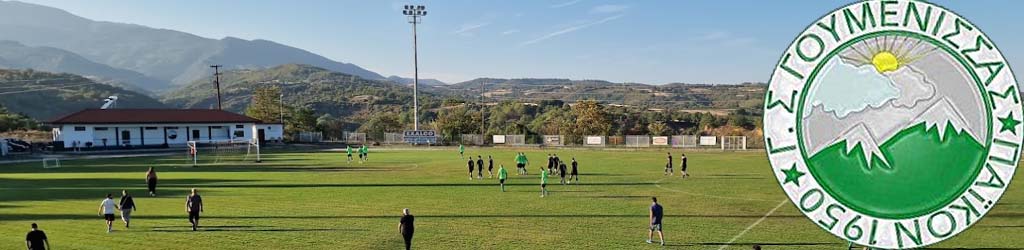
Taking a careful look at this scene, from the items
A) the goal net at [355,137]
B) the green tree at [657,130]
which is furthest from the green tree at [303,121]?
the green tree at [657,130]

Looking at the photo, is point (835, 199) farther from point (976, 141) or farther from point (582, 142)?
point (582, 142)

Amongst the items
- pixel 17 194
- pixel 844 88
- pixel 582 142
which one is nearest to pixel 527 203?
pixel 844 88

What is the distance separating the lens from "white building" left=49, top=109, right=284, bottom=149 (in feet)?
218

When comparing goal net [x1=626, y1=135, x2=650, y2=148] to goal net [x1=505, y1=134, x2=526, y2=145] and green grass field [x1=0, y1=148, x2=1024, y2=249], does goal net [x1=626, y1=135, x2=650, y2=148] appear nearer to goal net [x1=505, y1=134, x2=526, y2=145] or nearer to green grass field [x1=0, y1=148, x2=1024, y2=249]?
goal net [x1=505, y1=134, x2=526, y2=145]

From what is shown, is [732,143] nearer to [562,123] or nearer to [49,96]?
[562,123]

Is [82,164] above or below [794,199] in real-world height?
below

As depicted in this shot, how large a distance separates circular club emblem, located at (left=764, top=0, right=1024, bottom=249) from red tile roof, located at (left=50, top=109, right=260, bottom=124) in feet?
253

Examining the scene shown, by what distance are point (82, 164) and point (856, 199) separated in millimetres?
57348

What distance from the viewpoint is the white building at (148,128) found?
6644cm

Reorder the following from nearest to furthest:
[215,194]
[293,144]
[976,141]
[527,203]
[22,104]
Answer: [976,141] → [527,203] → [215,194] → [293,144] → [22,104]

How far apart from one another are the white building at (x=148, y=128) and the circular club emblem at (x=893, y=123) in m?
67.5

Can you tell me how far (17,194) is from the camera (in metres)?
27.6

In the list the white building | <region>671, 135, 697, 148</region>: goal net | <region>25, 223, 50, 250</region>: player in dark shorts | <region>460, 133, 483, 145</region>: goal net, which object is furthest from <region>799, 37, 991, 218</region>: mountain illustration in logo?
<region>460, 133, 483, 145</region>: goal net

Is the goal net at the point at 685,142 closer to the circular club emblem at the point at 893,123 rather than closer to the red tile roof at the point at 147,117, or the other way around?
the red tile roof at the point at 147,117
